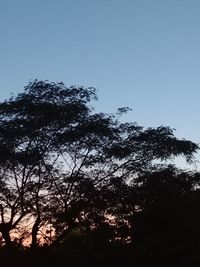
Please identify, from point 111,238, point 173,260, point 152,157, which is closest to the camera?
point 173,260

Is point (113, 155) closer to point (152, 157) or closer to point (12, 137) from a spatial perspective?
point (152, 157)

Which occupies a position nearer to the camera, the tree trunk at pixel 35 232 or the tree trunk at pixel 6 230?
the tree trunk at pixel 6 230

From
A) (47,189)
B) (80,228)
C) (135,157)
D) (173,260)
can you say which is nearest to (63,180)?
(47,189)

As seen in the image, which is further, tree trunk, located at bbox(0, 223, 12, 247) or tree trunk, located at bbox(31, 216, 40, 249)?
tree trunk, located at bbox(31, 216, 40, 249)

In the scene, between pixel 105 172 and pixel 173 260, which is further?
pixel 105 172

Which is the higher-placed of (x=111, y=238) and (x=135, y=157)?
(x=135, y=157)

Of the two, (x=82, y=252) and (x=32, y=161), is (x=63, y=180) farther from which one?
(x=82, y=252)

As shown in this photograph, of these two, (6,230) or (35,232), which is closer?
(6,230)

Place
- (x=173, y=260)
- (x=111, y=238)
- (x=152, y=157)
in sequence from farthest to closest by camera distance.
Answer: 1. (x=152, y=157)
2. (x=111, y=238)
3. (x=173, y=260)

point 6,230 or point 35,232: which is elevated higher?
point 6,230

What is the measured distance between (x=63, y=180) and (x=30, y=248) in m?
4.19

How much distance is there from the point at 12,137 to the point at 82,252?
7.84m

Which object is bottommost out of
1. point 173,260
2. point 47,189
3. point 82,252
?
point 173,260

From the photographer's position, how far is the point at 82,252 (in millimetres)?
27156
